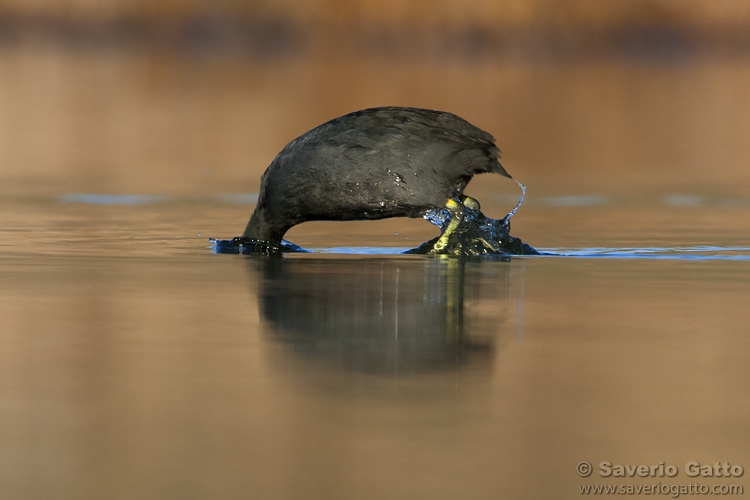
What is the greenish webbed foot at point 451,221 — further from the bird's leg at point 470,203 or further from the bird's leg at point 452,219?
the bird's leg at point 470,203

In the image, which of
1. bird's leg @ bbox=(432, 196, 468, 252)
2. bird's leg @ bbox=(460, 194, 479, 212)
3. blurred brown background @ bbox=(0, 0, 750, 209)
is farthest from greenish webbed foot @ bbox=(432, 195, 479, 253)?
blurred brown background @ bbox=(0, 0, 750, 209)

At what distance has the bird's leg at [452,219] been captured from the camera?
8.19m

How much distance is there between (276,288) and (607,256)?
2224 millimetres

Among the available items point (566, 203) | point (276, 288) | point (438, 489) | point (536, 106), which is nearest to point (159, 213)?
point (566, 203)

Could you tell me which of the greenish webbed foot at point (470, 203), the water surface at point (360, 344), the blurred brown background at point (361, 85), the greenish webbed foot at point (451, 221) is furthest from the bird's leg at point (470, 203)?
the blurred brown background at point (361, 85)

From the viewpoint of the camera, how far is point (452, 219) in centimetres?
823

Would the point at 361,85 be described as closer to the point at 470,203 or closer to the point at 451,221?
the point at 470,203

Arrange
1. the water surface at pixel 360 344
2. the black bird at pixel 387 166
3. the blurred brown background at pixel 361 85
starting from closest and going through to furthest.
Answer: the water surface at pixel 360 344, the black bird at pixel 387 166, the blurred brown background at pixel 361 85

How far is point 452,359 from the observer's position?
4922 mm

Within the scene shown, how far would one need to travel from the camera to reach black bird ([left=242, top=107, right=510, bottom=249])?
8.12m

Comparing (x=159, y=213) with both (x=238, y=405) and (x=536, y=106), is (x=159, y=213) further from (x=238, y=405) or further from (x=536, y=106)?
(x=536, y=106)

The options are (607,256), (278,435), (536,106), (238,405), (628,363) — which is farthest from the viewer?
(536,106)

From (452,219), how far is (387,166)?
0.48 metres

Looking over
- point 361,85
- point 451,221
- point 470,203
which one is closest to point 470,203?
point 470,203
